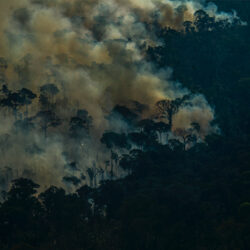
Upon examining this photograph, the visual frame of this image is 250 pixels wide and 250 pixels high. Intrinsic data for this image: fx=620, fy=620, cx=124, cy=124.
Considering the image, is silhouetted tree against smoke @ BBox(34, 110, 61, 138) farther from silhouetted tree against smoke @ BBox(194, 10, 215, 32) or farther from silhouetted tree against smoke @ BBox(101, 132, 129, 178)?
silhouetted tree against smoke @ BBox(194, 10, 215, 32)

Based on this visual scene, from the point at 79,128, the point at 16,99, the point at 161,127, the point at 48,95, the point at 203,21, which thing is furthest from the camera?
the point at 203,21

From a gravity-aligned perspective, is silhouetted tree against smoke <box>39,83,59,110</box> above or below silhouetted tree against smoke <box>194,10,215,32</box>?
below

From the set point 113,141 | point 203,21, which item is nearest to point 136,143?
point 113,141

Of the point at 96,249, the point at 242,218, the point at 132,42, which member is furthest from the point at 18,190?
the point at 132,42

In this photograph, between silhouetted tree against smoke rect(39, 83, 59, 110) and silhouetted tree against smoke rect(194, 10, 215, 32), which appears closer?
silhouetted tree against smoke rect(39, 83, 59, 110)

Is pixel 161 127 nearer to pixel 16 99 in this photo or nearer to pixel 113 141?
pixel 113 141

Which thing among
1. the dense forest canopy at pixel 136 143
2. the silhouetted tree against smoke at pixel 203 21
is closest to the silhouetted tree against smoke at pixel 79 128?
the dense forest canopy at pixel 136 143

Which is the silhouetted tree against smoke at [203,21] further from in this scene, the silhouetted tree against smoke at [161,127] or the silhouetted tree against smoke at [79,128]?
the silhouetted tree against smoke at [79,128]

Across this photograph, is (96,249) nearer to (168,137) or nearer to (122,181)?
(122,181)

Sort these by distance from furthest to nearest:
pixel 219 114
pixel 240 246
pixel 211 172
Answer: pixel 219 114 < pixel 211 172 < pixel 240 246

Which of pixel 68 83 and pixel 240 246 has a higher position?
pixel 68 83

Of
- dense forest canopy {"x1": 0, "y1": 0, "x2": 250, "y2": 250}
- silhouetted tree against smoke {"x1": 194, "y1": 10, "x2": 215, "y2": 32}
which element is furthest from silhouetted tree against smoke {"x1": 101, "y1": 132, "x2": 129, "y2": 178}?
silhouetted tree against smoke {"x1": 194, "y1": 10, "x2": 215, "y2": 32}
